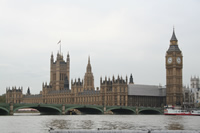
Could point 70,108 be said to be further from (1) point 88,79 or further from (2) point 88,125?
(1) point 88,79

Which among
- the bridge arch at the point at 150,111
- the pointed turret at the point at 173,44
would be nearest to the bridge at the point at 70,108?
the bridge arch at the point at 150,111

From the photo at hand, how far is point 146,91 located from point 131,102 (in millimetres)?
8895

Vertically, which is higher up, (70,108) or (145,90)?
(145,90)

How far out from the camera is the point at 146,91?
165125 millimetres

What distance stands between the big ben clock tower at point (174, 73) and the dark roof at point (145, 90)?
473 centimetres

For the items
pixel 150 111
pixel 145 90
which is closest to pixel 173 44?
pixel 145 90

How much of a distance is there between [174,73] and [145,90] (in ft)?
40.2

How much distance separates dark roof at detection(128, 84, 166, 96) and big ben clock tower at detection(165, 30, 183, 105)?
15.5ft

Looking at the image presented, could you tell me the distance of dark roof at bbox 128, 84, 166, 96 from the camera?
6318 inches

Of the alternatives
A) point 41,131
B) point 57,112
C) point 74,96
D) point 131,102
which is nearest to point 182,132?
point 41,131

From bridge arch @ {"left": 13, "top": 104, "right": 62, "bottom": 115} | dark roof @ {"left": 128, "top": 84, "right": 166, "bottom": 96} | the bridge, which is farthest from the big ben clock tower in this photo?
bridge arch @ {"left": 13, "top": 104, "right": 62, "bottom": 115}

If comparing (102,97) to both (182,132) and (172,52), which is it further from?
(182,132)

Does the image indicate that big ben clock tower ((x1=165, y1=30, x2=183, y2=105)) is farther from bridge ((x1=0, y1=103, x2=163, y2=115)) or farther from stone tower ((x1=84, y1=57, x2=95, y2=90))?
stone tower ((x1=84, y1=57, x2=95, y2=90))

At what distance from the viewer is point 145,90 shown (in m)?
165
